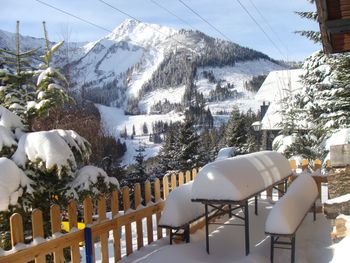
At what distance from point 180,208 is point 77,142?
1974mm

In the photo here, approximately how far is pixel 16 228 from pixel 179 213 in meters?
2.58

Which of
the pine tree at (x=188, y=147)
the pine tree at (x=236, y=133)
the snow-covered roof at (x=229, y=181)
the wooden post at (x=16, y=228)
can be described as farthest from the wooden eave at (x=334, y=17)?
the pine tree at (x=236, y=133)

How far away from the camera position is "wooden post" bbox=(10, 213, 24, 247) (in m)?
3.79

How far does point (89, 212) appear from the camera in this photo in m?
4.94

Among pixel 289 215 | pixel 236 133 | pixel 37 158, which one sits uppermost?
pixel 37 158

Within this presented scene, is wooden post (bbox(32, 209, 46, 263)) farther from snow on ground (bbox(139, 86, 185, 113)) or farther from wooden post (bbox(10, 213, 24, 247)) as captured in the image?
snow on ground (bbox(139, 86, 185, 113))

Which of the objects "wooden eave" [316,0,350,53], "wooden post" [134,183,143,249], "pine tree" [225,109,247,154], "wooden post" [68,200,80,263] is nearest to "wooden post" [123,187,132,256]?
"wooden post" [134,183,143,249]

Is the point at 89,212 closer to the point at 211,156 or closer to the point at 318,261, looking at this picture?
the point at 318,261

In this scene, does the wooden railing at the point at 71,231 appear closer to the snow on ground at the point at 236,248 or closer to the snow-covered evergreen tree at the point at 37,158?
the snow-covered evergreen tree at the point at 37,158

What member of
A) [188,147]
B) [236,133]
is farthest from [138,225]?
[236,133]

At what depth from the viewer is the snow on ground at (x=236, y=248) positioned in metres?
5.39

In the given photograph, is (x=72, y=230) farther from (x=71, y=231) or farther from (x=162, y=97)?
(x=162, y=97)

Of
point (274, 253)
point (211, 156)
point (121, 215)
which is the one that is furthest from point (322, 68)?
point (211, 156)

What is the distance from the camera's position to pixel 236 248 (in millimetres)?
6027
